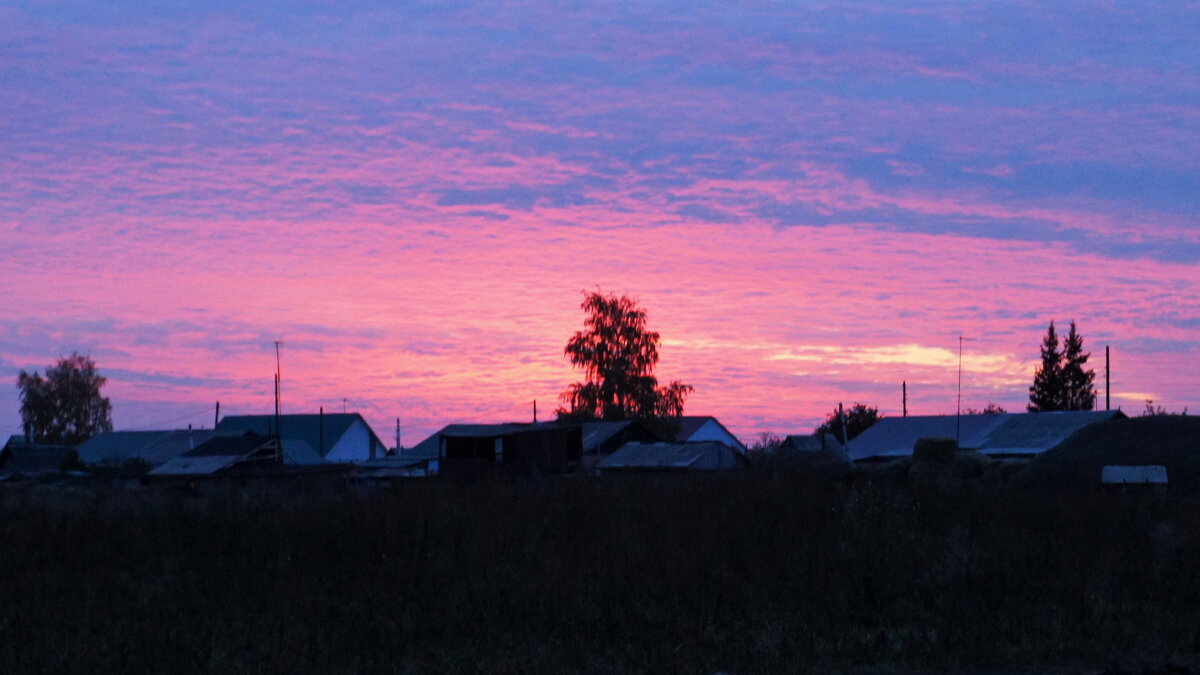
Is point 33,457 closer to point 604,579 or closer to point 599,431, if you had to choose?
point 599,431

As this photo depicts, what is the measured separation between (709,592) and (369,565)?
590 cm

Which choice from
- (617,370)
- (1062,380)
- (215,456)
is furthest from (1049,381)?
(215,456)

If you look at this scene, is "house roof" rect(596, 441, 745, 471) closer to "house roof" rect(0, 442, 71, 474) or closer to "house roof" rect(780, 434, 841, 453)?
"house roof" rect(780, 434, 841, 453)

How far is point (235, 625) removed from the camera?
16609mm

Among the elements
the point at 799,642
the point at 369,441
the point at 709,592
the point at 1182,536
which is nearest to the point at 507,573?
the point at 709,592

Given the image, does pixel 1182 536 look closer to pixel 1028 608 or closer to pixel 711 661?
pixel 1028 608

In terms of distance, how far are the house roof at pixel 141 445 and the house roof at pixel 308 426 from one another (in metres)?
4.71

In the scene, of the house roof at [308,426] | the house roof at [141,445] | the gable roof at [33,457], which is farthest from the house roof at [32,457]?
the house roof at [308,426]

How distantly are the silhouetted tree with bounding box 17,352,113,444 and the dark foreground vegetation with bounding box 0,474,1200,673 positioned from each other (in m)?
90.4

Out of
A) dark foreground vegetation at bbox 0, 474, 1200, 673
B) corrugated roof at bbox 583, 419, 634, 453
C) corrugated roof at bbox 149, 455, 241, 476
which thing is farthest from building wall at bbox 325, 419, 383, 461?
dark foreground vegetation at bbox 0, 474, 1200, 673

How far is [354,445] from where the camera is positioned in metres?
96.1

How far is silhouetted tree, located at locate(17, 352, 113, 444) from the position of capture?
108938 mm

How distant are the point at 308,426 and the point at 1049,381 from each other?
186 feet

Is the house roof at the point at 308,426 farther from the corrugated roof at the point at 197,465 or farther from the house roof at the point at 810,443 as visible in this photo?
the house roof at the point at 810,443
